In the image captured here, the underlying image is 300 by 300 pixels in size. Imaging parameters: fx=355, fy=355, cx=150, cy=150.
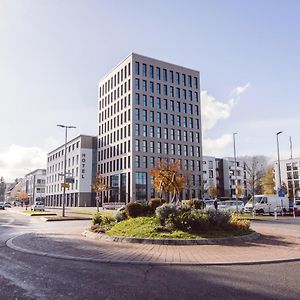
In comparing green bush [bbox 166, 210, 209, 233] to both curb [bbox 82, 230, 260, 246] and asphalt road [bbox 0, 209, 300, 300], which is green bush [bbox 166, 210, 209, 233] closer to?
curb [bbox 82, 230, 260, 246]

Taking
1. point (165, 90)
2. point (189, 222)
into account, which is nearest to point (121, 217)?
point (189, 222)

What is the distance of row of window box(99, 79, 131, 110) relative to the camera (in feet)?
269

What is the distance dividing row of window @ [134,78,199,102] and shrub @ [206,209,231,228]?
66581 mm

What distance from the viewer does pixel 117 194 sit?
81875 millimetres

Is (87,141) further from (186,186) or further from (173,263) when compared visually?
(173,263)

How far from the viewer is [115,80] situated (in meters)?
87.8

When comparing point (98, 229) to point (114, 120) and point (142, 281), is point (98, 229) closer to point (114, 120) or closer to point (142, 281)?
point (142, 281)

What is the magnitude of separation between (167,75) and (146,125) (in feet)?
47.3

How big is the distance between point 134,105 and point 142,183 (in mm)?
17375

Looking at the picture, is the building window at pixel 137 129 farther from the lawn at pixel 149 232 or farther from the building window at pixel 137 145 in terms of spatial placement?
the lawn at pixel 149 232

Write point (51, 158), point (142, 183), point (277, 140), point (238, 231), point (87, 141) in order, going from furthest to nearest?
point (51, 158) → point (87, 141) → point (142, 183) → point (277, 140) → point (238, 231)

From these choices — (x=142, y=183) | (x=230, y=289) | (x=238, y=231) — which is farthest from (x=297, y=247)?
(x=142, y=183)

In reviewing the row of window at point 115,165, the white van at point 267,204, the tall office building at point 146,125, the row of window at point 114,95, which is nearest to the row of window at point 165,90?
the tall office building at point 146,125

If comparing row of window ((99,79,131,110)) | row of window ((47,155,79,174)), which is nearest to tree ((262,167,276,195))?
row of window ((99,79,131,110))
